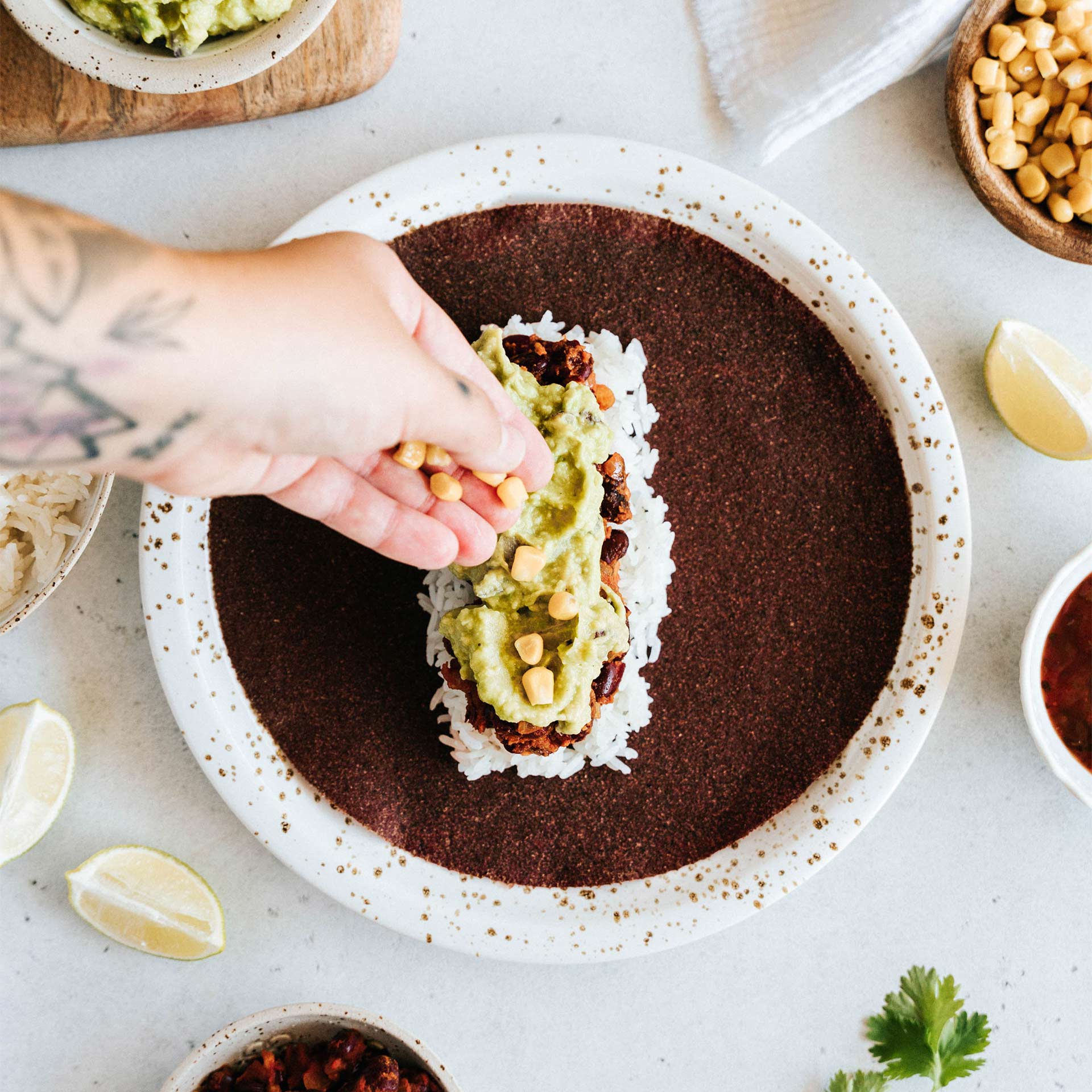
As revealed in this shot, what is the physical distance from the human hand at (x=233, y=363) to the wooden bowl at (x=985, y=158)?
4.46 ft

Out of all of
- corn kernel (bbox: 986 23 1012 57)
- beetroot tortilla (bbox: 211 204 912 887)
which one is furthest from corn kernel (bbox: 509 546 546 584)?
corn kernel (bbox: 986 23 1012 57)

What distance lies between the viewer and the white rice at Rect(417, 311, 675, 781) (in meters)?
2.22

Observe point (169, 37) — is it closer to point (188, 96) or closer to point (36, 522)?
point (188, 96)

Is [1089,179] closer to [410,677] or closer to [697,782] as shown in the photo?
[697,782]

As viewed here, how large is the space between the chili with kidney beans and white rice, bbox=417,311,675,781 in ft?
2.30

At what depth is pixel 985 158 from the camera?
2.22 m

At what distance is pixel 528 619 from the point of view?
1.97 metres

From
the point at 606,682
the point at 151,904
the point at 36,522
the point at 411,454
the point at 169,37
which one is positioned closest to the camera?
the point at 411,454

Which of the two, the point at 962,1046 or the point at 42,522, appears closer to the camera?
the point at 42,522

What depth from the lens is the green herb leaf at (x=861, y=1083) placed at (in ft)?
7.74

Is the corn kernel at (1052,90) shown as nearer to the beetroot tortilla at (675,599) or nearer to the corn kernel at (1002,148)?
the corn kernel at (1002,148)

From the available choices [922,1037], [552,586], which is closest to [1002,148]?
[552,586]

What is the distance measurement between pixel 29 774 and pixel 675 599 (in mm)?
1662

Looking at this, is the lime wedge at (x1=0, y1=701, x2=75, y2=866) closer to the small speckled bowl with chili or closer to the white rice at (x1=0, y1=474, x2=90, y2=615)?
the white rice at (x1=0, y1=474, x2=90, y2=615)
